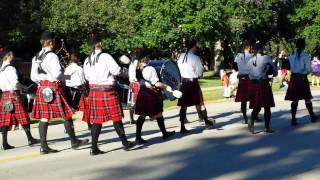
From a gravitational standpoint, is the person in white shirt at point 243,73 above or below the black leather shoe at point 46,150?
above

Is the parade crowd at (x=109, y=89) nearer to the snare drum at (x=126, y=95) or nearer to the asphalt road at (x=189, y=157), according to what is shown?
the asphalt road at (x=189, y=157)


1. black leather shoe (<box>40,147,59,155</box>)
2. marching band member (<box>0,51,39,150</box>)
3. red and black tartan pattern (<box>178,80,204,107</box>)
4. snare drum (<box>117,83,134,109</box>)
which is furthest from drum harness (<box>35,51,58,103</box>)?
snare drum (<box>117,83,134,109</box>)

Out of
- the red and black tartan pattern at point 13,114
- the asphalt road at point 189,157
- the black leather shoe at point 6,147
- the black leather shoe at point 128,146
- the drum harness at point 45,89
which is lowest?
the black leather shoe at point 6,147

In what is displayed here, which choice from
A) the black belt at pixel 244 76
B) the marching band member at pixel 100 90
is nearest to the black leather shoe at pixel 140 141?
the marching band member at pixel 100 90

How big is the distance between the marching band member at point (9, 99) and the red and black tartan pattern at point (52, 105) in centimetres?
119

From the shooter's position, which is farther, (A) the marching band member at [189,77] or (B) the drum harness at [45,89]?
(A) the marching band member at [189,77]

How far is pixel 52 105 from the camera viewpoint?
920cm

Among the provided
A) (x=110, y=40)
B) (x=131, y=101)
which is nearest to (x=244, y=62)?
(x=131, y=101)

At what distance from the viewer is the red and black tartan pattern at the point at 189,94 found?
37.0 feet

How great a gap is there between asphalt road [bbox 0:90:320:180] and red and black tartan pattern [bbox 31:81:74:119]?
66 centimetres

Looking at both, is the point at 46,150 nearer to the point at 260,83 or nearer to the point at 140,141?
the point at 140,141

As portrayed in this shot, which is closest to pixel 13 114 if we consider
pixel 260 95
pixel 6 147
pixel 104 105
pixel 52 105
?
pixel 6 147

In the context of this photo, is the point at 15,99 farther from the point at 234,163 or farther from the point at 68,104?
the point at 234,163

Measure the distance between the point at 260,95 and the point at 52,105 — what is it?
3912 mm
